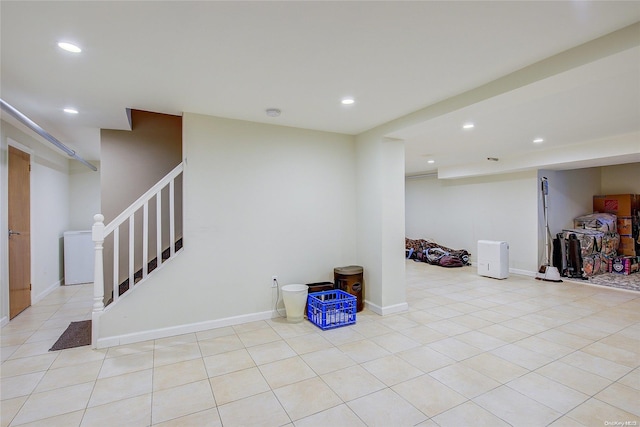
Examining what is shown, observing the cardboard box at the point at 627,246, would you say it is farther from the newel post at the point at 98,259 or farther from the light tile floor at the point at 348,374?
the newel post at the point at 98,259

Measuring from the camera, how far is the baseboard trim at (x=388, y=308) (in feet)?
12.9

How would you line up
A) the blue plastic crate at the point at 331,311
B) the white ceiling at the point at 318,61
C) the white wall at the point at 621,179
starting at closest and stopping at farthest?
the white ceiling at the point at 318,61, the blue plastic crate at the point at 331,311, the white wall at the point at 621,179

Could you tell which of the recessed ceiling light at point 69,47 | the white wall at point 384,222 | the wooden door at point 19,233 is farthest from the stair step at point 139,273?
the white wall at point 384,222

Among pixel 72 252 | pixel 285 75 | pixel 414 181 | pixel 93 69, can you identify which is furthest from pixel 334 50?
pixel 414 181

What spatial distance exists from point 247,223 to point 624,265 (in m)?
7.91

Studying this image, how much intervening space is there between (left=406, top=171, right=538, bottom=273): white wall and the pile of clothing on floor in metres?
0.29

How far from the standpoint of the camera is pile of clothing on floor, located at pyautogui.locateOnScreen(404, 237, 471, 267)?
24.0 feet

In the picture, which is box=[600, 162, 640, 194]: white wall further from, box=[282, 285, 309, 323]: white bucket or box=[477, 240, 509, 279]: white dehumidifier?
box=[282, 285, 309, 323]: white bucket

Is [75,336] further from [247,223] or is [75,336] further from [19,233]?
[247,223]

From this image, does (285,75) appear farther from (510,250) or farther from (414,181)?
(414,181)

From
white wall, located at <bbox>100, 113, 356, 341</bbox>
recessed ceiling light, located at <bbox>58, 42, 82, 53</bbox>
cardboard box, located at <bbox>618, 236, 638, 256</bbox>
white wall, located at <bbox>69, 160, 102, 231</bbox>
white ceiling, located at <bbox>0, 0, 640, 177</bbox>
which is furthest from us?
cardboard box, located at <bbox>618, 236, 638, 256</bbox>

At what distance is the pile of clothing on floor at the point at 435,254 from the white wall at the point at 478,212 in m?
0.29

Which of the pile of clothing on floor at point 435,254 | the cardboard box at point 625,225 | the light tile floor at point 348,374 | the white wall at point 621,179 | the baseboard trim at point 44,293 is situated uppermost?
the white wall at point 621,179

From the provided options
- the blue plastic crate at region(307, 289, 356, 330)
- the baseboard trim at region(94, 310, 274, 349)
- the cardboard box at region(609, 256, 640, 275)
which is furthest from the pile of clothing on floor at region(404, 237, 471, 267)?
the baseboard trim at region(94, 310, 274, 349)
